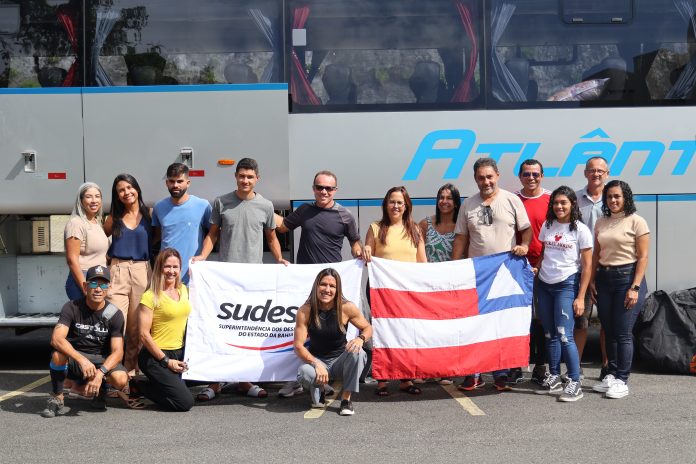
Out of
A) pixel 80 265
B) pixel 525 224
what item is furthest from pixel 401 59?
pixel 80 265

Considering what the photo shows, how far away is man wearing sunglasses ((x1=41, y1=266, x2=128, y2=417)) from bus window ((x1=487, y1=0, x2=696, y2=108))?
4121 mm

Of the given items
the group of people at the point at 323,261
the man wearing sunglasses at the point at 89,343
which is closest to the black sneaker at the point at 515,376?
the group of people at the point at 323,261

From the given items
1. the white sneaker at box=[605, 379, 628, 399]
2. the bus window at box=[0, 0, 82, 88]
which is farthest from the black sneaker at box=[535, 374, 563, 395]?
the bus window at box=[0, 0, 82, 88]

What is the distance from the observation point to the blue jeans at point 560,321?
23.5ft

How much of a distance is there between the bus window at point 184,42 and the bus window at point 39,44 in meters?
0.20

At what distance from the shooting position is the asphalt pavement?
5.61 m

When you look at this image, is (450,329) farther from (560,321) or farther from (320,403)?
(320,403)

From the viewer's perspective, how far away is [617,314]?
7.29 meters

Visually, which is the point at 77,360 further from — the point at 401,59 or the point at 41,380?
the point at 401,59

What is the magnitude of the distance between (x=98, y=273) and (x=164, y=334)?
720 mm

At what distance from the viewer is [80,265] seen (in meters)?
7.51

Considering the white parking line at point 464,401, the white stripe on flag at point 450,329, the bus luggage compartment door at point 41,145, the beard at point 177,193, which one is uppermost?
the bus luggage compartment door at point 41,145

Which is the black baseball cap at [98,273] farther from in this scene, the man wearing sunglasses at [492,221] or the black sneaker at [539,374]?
the black sneaker at [539,374]

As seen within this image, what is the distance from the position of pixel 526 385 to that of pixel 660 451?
2.14 m
